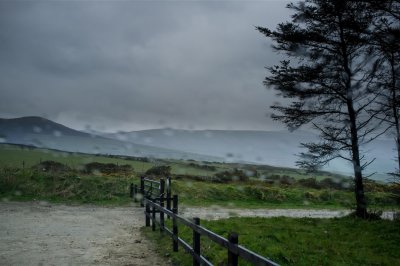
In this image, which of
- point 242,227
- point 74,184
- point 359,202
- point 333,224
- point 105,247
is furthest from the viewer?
point 74,184

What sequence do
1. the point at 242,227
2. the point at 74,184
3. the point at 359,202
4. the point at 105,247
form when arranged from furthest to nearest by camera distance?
1. the point at 74,184
2. the point at 359,202
3. the point at 242,227
4. the point at 105,247

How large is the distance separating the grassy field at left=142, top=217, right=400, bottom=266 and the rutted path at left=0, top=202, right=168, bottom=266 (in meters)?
0.84

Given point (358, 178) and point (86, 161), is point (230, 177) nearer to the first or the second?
point (86, 161)

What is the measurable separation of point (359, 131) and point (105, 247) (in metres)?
12.6

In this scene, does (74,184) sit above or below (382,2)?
below

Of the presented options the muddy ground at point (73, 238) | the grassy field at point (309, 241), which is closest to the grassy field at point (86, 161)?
the muddy ground at point (73, 238)

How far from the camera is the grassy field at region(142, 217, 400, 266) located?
31.7 ft

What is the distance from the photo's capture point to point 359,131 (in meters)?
18.3

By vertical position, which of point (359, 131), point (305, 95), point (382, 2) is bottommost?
point (359, 131)

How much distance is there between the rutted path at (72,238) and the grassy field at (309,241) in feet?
2.75

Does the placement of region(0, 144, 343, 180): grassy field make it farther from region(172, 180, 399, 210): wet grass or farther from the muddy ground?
the muddy ground

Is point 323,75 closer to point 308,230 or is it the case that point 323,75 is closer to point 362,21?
point 362,21

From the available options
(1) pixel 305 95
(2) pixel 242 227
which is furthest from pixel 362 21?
(2) pixel 242 227

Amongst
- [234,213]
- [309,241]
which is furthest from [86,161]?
[309,241]
